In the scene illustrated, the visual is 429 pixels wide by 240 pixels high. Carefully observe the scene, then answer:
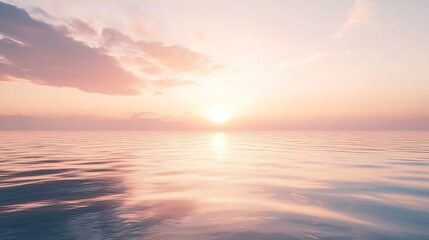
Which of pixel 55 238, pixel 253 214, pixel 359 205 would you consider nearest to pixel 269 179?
pixel 359 205

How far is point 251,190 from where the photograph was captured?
1133cm

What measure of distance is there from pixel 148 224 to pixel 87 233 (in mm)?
1415


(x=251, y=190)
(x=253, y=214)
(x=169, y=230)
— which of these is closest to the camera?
(x=169, y=230)

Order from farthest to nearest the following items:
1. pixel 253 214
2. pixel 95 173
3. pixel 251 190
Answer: pixel 95 173
pixel 251 190
pixel 253 214

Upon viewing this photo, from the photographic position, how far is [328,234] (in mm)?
6223

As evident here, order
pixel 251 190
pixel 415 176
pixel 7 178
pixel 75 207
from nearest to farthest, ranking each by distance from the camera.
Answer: pixel 75 207 → pixel 251 190 → pixel 7 178 → pixel 415 176

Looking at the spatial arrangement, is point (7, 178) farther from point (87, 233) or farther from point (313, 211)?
point (313, 211)

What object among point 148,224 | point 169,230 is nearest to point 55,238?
point 148,224

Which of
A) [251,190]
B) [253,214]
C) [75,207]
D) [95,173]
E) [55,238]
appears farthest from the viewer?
[95,173]

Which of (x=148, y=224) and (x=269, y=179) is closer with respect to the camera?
(x=148, y=224)

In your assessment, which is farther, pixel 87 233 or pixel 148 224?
pixel 148 224

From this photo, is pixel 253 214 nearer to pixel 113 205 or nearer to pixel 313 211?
pixel 313 211

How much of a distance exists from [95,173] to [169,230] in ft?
36.4

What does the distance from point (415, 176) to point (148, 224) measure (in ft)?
49.2
